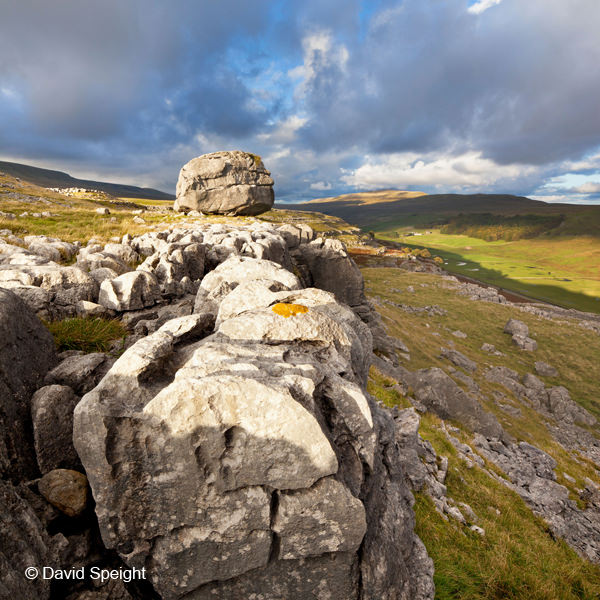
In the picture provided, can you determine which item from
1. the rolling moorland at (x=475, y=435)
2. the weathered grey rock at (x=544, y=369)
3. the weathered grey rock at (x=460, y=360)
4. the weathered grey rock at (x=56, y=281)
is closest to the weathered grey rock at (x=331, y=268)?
the rolling moorland at (x=475, y=435)

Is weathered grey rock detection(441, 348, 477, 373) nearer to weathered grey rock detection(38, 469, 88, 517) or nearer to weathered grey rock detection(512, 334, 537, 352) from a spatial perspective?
weathered grey rock detection(512, 334, 537, 352)

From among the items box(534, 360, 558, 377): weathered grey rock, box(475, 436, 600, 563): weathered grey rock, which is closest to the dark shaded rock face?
box(475, 436, 600, 563): weathered grey rock

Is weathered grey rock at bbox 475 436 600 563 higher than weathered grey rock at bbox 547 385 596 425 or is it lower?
higher

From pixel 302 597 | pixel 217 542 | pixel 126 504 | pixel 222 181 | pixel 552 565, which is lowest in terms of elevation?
pixel 552 565

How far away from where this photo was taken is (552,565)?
35.2 ft

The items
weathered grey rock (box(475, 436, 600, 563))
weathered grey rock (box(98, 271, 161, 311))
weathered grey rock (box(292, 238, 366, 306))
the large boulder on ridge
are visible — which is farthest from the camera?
the large boulder on ridge

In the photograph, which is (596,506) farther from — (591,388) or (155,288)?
(591,388)

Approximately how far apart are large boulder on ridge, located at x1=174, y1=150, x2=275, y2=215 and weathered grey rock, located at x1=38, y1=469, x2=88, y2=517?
65733mm

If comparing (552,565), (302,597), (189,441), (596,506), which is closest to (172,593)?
(302,597)

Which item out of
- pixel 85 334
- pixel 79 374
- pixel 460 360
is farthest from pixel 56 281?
pixel 460 360

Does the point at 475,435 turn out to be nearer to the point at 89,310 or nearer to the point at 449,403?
the point at 449,403

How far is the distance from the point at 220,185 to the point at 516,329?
73908 millimetres

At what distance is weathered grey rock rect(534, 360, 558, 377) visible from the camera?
54.4m

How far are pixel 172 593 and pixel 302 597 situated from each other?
90.6 inches
